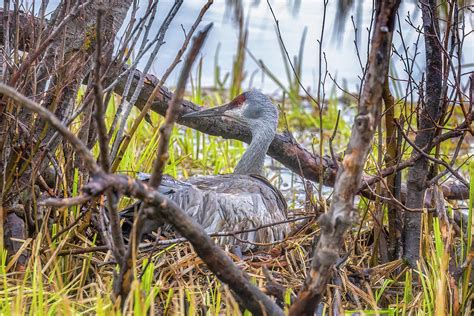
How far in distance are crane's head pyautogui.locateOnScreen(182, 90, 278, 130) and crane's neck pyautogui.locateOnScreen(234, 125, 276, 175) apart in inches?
2.3

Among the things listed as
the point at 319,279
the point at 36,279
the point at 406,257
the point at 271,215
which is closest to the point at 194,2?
the point at 271,215

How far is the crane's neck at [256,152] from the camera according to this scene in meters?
4.83

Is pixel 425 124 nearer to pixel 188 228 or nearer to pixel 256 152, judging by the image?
pixel 256 152

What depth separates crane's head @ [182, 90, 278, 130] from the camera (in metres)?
4.95

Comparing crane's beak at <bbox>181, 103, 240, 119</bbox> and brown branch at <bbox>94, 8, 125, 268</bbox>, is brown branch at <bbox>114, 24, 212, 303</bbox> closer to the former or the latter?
brown branch at <bbox>94, 8, 125, 268</bbox>

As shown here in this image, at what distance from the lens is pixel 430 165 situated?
3730mm

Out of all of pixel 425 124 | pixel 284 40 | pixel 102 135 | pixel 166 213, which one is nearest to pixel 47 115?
pixel 102 135

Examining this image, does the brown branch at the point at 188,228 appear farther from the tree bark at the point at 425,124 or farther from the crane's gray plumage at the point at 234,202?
the tree bark at the point at 425,124

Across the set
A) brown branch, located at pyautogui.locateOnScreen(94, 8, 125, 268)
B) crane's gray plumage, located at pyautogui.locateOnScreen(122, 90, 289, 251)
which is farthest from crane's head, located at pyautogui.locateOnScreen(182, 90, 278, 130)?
brown branch, located at pyautogui.locateOnScreen(94, 8, 125, 268)

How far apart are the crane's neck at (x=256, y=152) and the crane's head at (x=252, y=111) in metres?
0.06

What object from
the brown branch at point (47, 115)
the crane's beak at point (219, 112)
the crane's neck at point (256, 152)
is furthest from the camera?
the crane's neck at point (256, 152)

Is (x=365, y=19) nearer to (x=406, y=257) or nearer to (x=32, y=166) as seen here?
(x=406, y=257)

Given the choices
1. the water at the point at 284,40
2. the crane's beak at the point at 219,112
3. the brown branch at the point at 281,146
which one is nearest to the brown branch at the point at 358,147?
the brown branch at the point at 281,146

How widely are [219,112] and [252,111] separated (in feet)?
1.13
